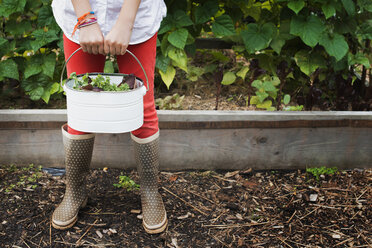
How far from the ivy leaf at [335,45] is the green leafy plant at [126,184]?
49.5 inches

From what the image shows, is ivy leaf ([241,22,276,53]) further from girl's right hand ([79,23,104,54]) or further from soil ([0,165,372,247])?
girl's right hand ([79,23,104,54])

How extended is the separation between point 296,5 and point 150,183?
1172 millimetres

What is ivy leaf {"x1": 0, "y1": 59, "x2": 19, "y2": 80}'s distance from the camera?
204cm

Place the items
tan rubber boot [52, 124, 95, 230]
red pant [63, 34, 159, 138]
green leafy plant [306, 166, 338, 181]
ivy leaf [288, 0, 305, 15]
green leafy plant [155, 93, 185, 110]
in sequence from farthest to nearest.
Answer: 1. green leafy plant [155, 93, 185, 110]
2. green leafy plant [306, 166, 338, 181]
3. ivy leaf [288, 0, 305, 15]
4. tan rubber boot [52, 124, 95, 230]
5. red pant [63, 34, 159, 138]

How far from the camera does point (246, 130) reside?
209 cm

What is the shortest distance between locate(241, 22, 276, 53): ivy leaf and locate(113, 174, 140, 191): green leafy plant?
0.97 meters

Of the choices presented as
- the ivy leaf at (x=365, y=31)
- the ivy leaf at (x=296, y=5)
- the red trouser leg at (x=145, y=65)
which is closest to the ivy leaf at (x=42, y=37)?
the red trouser leg at (x=145, y=65)

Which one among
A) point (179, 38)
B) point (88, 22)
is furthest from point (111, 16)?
point (179, 38)

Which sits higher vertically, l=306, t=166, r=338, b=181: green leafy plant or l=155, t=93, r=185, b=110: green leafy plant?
l=155, t=93, r=185, b=110: green leafy plant

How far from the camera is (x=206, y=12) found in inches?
82.4

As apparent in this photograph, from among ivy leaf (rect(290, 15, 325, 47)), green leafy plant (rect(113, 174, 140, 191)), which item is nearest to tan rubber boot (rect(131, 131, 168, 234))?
green leafy plant (rect(113, 174, 140, 191))

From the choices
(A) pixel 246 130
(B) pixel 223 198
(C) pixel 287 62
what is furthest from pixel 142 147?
(C) pixel 287 62

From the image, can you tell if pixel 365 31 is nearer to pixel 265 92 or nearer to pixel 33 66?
pixel 265 92

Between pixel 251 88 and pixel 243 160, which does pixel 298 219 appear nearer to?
pixel 243 160
